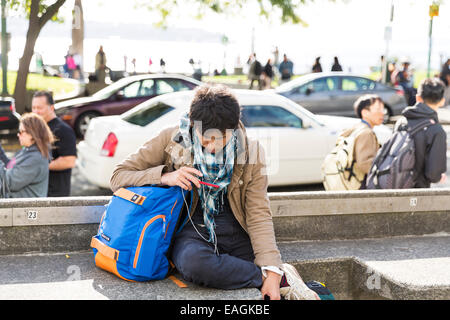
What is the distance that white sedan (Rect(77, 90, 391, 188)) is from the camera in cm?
816

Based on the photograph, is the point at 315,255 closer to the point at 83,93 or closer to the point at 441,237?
the point at 441,237

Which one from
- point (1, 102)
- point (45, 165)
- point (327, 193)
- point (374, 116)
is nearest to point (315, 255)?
point (327, 193)

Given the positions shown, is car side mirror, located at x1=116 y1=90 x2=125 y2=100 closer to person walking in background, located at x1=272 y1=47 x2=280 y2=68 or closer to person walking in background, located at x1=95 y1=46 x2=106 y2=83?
person walking in background, located at x1=95 y1=46 x2=106 y2=83

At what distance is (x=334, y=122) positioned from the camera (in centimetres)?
900

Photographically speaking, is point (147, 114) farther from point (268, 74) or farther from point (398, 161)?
point (268, 74)

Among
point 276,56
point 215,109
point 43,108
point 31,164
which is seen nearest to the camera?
point 215,109

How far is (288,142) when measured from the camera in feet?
27.9

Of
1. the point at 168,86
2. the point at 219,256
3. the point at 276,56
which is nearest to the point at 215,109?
the point at 219,256

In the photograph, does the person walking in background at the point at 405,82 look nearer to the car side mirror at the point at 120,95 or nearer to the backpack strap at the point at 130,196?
the car side mirror at the point at 120,95

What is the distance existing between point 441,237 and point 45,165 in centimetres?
331

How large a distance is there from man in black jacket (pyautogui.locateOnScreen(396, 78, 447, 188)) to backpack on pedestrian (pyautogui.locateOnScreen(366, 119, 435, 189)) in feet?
0.13

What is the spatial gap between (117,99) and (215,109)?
424 inches

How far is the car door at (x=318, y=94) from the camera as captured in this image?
15.7m

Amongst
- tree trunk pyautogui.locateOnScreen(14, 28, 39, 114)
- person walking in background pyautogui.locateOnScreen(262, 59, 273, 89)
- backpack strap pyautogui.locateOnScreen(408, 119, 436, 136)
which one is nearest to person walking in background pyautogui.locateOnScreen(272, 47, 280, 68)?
person walking in background pyautogui.locateOnScreen(262, 59, 273, 89)
